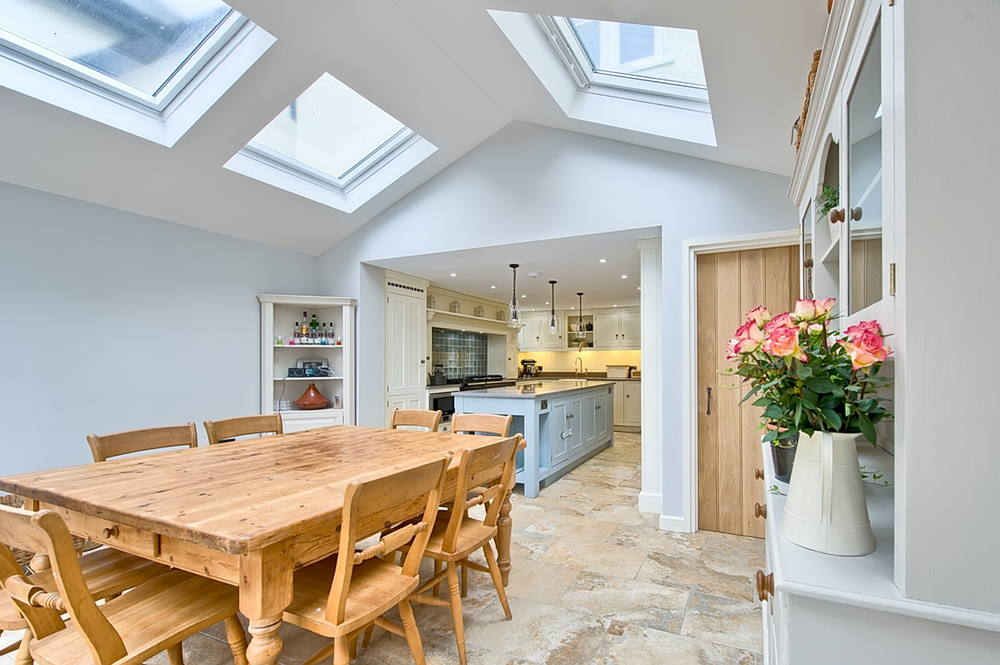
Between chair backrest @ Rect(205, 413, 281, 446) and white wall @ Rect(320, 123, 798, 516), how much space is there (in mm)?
1718

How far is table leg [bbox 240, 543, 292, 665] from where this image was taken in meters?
1.24

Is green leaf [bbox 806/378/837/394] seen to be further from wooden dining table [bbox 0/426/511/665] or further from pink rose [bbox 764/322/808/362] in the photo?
wooden dining table [bbox 0/426/511/665]

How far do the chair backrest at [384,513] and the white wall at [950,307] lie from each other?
46.2 inches

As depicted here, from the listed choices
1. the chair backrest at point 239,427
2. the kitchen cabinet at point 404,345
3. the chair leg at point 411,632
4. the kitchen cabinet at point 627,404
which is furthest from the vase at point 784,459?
the kitchen cabinet at point 627,404

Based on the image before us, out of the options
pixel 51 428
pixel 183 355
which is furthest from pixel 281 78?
pixel 51 428

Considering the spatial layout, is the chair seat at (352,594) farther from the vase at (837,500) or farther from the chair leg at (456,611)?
the vase at (837,500)

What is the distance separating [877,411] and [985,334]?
0.24 meters

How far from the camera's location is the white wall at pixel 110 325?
290cm

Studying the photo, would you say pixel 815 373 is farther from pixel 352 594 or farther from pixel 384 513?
pixel 352 594

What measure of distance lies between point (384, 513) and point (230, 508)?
17.4 inches

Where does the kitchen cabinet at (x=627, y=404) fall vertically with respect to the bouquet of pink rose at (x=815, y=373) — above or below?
below

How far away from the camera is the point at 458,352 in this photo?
7.80 metres

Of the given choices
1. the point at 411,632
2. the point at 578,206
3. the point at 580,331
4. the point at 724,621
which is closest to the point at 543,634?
the point at 411,632

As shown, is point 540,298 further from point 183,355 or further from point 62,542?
point 62,542
